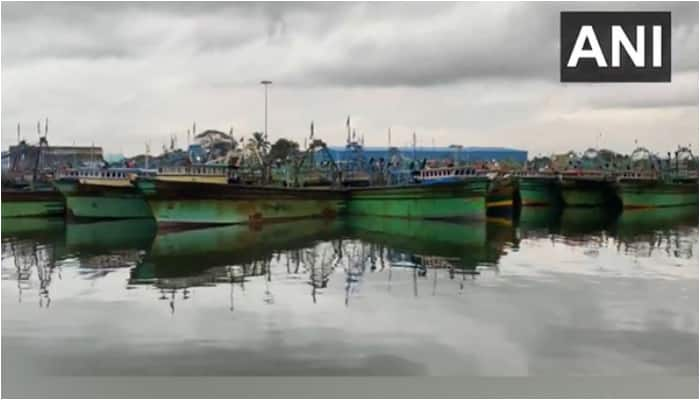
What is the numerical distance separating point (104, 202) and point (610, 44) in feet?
19.1

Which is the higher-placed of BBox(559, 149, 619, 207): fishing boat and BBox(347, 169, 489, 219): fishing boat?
BBox(559, 149, 619, 207): fishing boat

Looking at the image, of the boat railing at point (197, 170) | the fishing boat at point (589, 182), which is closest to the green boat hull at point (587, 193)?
the fishing boat at point (589, 182)

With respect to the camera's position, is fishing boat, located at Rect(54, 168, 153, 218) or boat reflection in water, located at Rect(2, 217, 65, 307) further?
fishing boat, located at Rect(54, 168, 153, 218)

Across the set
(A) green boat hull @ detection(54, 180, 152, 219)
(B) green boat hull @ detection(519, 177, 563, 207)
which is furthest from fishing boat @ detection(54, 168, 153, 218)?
(B) green boat hull @ detection(519, 177, 563, 207)

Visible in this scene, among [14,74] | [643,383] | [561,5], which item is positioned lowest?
[643,383]

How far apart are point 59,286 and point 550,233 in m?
4.82

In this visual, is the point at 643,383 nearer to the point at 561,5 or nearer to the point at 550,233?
the point at 561,5

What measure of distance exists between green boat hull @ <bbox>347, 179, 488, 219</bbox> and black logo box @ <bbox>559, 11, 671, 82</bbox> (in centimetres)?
418

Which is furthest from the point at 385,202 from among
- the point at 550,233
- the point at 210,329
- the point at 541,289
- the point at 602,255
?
the point at 210,329

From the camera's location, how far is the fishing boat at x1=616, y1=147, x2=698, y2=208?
551cm

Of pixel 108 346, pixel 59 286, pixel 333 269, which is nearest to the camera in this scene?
pixel 108 346

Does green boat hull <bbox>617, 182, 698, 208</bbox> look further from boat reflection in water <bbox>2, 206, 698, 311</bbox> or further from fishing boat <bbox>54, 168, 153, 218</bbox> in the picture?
fishing boat <bbox>54, 168, 153, 218</bbox>

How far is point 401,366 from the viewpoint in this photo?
4.06 m

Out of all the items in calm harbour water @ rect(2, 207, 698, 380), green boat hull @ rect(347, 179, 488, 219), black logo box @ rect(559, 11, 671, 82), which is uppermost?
black logo box @ rect(559, 11, 671, 82)
